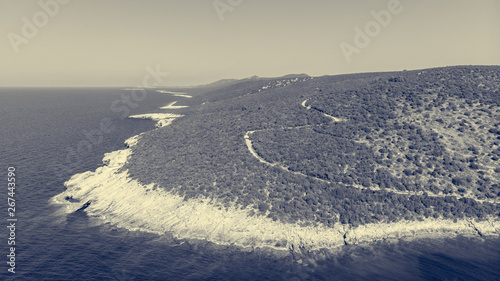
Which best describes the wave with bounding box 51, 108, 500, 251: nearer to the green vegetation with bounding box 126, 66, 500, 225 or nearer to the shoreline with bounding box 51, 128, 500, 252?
the shoreline with bounding box 51, 128, 500, 252

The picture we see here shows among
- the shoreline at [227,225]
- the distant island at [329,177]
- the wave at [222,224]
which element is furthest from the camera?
the distant island at [329,177]

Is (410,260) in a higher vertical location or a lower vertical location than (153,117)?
lower

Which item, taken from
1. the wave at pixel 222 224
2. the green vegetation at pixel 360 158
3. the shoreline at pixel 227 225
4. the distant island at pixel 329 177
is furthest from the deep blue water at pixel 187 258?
the green vegetation at pixel 360 158

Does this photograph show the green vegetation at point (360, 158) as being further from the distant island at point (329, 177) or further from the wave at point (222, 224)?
the wave at point (222, 224)

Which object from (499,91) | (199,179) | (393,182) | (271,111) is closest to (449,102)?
(499,91)

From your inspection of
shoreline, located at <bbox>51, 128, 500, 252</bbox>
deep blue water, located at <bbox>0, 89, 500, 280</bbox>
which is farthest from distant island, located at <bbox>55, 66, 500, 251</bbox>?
deep blue water, located at <bbox>0, 89, 500, 280</bbox>

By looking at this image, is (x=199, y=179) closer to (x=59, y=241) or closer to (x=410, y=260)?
(x=59, y=241)

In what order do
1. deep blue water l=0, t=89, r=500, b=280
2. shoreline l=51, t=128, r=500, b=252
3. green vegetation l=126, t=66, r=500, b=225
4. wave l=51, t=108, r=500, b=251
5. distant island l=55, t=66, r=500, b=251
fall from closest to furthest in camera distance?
deep blue water l=0, t=89, r=500, b=280 → shoreline l=51, t=128, r=500, b=252 → wave l=51, t=108, r=500, b=251 → distant island l=55, t=66, r=500, b=251 → green vegetation l=126, t=66, r=500, b=225
